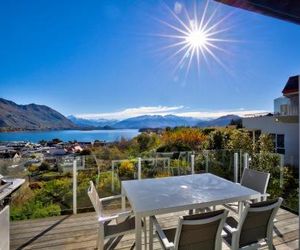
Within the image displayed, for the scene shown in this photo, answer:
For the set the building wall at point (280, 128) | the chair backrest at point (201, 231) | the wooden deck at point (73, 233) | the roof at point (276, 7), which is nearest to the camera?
the roof at point (276, 7)

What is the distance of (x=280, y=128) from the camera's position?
13.3 metres

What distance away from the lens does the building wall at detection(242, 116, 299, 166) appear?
Result: 39.0 ft

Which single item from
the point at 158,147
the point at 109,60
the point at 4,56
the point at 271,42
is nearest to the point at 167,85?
the point at 109,60

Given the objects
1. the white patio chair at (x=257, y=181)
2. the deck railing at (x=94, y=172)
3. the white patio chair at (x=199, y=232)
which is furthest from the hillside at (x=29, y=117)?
the white patio chair at (x=199, y=232)

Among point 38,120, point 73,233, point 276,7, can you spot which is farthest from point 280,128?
point 38,120

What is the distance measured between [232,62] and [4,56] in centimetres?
1081

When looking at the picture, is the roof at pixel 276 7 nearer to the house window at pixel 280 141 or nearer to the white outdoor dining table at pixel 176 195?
the white outdoor dining table at pixel 176 195

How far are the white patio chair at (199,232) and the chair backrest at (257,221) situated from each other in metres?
0.33

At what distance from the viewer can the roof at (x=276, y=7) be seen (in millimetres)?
1379

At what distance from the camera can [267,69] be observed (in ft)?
39.9

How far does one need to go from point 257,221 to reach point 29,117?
1528 centimetres

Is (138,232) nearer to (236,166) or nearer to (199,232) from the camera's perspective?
(199,232)

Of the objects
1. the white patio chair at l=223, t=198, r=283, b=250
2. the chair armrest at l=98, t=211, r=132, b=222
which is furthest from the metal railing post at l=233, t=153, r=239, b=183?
the chair armrest at l=98, t=211, r=132, b=222

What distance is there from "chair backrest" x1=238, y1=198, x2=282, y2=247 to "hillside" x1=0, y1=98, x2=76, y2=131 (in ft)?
36.7
